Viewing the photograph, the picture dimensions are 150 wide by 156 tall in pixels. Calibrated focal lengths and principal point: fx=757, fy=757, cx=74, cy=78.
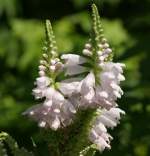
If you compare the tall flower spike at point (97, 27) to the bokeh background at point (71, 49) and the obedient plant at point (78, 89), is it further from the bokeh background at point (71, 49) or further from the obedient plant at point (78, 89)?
the bokeh background at point (71, 49)

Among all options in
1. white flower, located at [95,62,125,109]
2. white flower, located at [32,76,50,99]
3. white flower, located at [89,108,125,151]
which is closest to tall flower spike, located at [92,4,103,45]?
white flower, located at [95,62,125,109]

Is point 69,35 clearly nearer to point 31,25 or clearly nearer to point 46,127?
point 31,25

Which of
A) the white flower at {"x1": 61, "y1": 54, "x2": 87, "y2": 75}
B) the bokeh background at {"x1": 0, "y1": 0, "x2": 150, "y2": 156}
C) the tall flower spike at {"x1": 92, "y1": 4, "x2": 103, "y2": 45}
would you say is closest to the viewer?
the tall flower spike at {"x1": 92, "y1": 4, "x2": 103, "y2": 45}

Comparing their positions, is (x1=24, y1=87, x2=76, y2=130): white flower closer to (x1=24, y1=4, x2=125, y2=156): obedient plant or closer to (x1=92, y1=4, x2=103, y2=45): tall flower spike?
(x1=24, y1=4, x2=125, y2=156): obedient plant

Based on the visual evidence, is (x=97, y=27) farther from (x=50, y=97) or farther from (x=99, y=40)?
(x=50, y=97)

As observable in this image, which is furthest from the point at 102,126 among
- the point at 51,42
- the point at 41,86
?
the point at 51,42

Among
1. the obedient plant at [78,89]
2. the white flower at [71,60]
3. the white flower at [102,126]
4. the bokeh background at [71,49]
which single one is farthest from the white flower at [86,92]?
the bokeh background at [71,49]
